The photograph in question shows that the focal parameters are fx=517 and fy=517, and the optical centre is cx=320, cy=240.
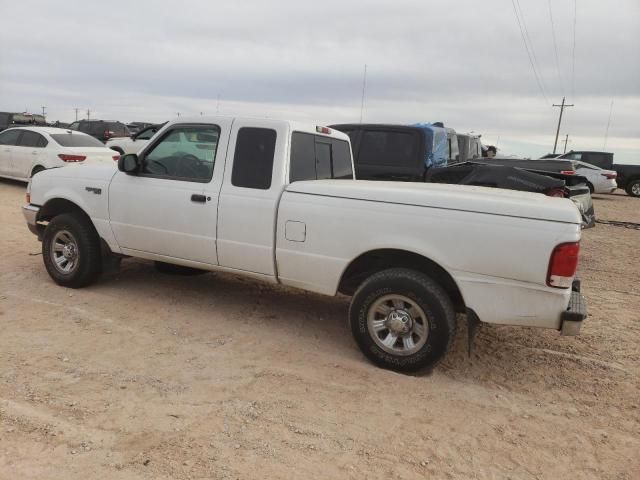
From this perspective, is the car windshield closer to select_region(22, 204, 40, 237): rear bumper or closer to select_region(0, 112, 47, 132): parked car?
select_region(22, 204, 40, 237): rear bumper

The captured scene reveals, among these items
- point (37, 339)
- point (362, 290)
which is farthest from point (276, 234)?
point (37, 339)

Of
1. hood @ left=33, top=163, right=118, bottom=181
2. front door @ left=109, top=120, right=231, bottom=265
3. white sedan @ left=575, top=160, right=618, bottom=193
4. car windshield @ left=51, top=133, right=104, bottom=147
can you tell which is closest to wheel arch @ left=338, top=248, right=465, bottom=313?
front door @ left=109, top=120, right=231, bottom=265

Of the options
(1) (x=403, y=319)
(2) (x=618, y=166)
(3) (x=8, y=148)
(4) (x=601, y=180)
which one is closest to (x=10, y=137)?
(3) (x=8, y=148)

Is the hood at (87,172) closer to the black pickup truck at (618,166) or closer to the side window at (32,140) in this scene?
the side window at (32,140)

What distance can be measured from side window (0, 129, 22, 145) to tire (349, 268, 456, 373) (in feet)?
37.4

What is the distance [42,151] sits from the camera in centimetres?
1149

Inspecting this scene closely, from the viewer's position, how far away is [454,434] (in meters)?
3.09

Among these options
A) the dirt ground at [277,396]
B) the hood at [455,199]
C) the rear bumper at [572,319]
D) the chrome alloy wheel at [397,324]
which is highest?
the hood at [455,199]

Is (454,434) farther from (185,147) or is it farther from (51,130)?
(51,130)

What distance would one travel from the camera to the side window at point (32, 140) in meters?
11.6

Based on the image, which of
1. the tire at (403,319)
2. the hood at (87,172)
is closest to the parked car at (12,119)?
the hood at (87,172)

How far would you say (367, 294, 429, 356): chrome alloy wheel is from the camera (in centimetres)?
373

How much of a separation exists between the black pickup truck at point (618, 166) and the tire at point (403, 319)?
68.4 ft

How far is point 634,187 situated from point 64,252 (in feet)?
78.6
